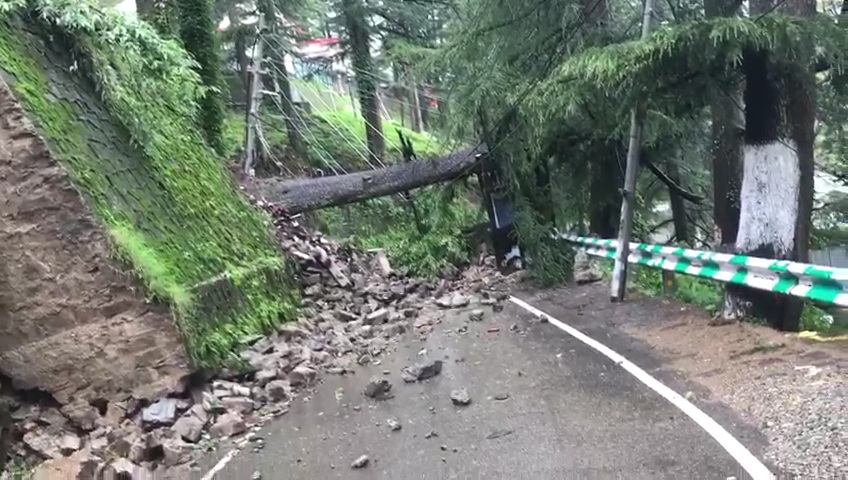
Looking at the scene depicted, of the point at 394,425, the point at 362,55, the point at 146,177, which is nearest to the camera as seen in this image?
the point at 394,425

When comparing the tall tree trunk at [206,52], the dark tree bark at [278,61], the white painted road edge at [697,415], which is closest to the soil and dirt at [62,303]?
the white painted road edge at [697,415]

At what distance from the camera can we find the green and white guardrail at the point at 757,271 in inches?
278

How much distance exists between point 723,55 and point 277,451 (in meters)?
6.31

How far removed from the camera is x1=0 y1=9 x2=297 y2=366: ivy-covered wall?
866 cm

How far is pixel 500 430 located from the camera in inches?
244

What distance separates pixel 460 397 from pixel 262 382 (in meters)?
2.54

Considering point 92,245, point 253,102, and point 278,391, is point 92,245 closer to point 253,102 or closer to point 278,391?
point 278,391

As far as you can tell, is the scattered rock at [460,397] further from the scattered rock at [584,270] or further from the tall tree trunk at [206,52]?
the tall tree trunk at [206,52]

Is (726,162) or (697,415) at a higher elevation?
(726,162)

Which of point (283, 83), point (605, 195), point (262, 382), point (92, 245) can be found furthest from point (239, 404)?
point (283, 83)

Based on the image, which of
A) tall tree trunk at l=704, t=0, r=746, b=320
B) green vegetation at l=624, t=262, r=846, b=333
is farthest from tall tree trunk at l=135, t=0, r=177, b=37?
green vegetation at l=624, t=262, r=846, b=333

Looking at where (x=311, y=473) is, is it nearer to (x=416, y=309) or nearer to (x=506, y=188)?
(x=416, y=309)

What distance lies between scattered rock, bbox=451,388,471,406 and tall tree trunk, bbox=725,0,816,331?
407cm

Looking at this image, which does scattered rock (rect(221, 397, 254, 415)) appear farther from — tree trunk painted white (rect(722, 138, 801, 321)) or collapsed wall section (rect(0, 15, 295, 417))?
tree trunk painted white (rect(722, 138, 801, 321))
